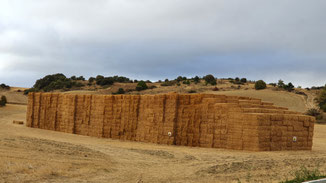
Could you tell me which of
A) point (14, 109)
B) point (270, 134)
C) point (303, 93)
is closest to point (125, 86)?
point (14, 109)

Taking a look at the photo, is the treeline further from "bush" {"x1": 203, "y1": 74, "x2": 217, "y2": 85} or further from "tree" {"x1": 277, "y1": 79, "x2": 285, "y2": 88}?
"tree" {"x1": 277, "y1": 79, "x2": 285, "y2": 88}

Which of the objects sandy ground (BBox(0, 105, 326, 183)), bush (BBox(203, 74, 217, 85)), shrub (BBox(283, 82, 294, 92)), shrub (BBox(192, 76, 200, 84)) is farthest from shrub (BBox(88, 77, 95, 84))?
sandy ground (BBox(0, 105, 326, 183))

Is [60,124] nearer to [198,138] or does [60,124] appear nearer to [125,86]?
[198,138]

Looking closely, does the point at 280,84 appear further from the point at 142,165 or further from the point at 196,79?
the point at 142,165

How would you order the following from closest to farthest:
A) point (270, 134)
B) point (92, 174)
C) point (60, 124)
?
point (92, 174), point (270, 134), point (60, 124)


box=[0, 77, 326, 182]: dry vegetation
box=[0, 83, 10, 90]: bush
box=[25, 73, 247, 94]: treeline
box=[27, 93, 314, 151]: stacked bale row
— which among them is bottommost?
box=[0, 77, 326, 182]: dry vegetation

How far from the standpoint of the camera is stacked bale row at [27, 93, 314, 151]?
14.2 meters

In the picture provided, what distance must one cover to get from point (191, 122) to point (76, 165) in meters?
7.42

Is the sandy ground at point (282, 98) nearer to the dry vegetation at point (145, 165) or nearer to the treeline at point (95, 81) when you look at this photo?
the treeline at point (95, 81)

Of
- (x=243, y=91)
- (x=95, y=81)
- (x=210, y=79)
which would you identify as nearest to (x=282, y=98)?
(x=243, y=91)

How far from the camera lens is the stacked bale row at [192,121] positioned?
46.5 feet

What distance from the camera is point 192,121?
16.1 metres

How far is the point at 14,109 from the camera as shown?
4322 centimetres

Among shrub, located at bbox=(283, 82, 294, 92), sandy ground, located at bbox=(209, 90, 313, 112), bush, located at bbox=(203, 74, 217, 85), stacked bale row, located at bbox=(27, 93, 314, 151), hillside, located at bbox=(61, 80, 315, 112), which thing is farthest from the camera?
bush, located at bbox=(203, 74, 217, 85)
